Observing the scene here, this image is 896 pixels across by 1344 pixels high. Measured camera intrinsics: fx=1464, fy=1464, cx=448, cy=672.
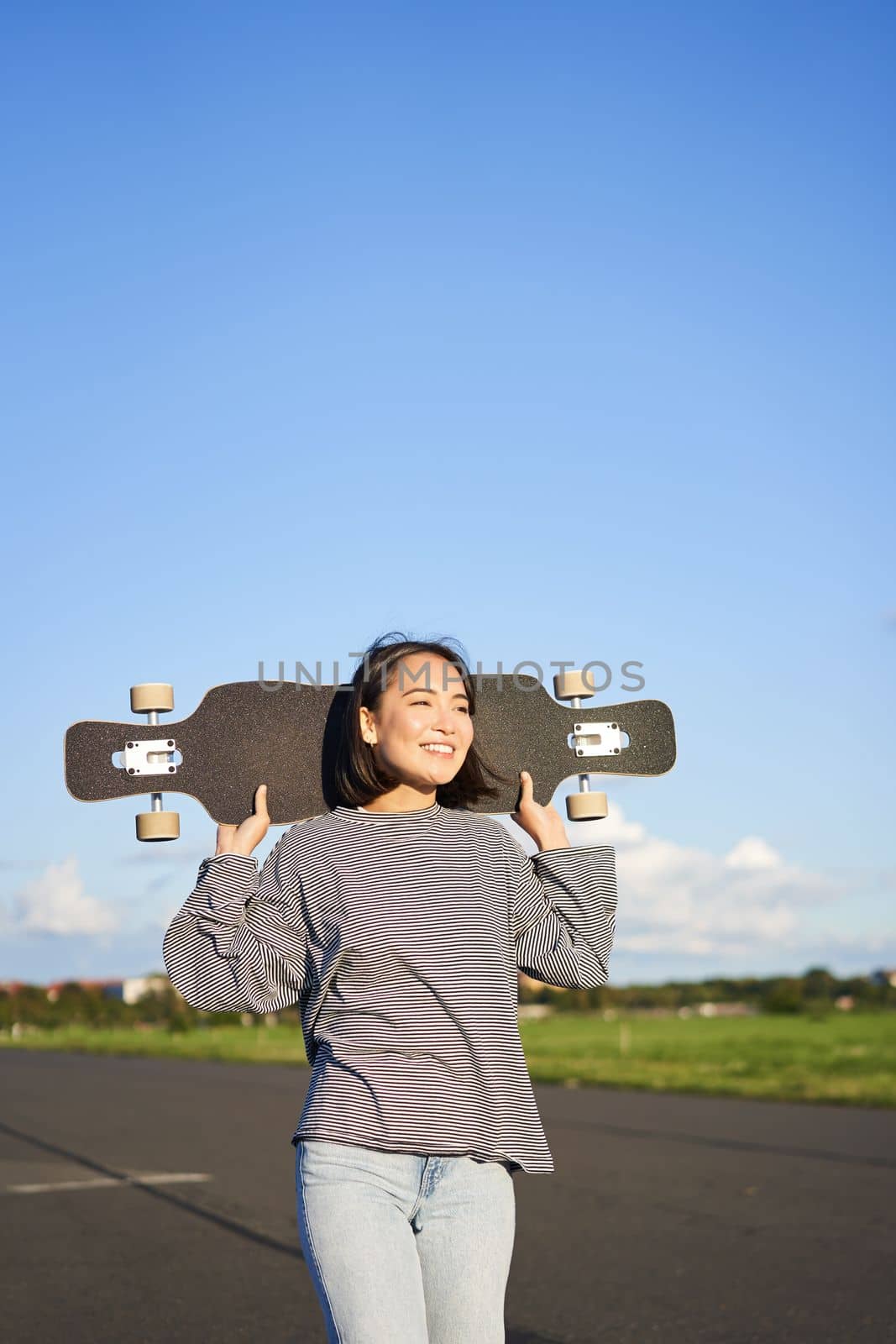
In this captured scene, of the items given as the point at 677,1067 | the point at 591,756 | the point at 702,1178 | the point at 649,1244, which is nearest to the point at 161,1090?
the point at 677,1067

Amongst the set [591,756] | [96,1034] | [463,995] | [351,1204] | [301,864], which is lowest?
Answer: [96,1034]

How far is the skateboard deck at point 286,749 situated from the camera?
3393 mm

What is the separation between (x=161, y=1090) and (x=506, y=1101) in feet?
69.7

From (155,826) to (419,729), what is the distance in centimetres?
65

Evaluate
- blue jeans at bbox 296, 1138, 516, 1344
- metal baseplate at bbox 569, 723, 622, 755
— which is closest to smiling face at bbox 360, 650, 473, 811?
metal baseplate at bbox 569, 723, 622, 755

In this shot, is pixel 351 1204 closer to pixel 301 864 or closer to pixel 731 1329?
pixel 301 864

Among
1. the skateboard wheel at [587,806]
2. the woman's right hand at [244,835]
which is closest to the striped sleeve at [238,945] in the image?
the woman's right hand at [244,835]

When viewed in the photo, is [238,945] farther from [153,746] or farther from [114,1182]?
[114,1182]

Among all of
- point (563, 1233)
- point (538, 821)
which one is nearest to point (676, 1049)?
point (563, 1233)

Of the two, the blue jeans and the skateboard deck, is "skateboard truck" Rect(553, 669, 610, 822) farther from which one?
the blue jeans

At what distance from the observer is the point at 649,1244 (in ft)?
28.4

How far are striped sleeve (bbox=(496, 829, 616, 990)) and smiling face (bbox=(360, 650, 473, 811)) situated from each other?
22 cm

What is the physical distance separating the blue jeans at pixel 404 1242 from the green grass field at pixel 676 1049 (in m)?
14.2

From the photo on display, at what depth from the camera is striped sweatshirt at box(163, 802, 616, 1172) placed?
106 inches
